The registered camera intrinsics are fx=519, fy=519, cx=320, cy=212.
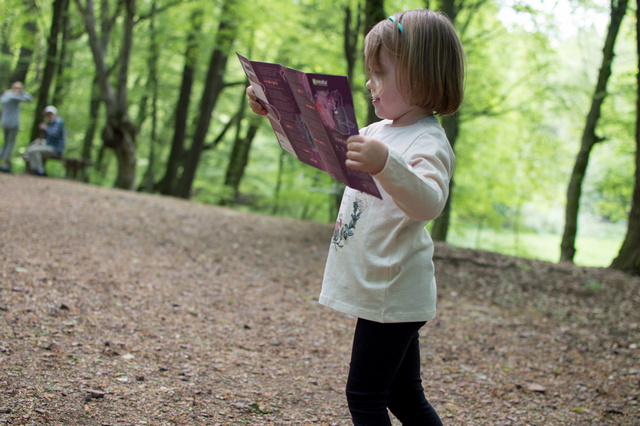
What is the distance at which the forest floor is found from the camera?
8.73ft

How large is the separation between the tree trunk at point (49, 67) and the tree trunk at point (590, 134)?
1211 cm

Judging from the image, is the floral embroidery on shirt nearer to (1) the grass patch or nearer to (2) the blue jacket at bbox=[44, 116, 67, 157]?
(2) the blue jacket at bbox=[44, 116, 67, 157]

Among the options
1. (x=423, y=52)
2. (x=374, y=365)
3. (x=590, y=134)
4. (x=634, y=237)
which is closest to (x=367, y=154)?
(x=423, y=52)

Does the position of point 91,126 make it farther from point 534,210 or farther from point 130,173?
point 534,210

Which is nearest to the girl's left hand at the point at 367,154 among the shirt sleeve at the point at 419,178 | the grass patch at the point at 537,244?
the shirt sleeve at the point at 419,178

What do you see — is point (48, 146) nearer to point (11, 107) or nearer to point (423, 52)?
point (11, 107)

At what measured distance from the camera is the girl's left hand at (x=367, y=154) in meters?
1.29

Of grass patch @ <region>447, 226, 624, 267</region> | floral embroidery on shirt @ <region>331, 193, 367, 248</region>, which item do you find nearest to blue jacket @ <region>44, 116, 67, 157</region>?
floral embroidery on shirt @ <region>331, 193, 367, 248</region>

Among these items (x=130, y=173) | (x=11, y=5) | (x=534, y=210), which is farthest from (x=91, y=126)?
(x=534, y=210)

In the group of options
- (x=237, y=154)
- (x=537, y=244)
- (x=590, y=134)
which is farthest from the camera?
(x=537, y=244)

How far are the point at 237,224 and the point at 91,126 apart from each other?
37.7 ft

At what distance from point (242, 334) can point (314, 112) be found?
276 centimetres

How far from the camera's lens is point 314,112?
1.42 meters

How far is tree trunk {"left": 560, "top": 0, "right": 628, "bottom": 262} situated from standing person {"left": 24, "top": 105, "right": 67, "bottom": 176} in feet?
33.6
